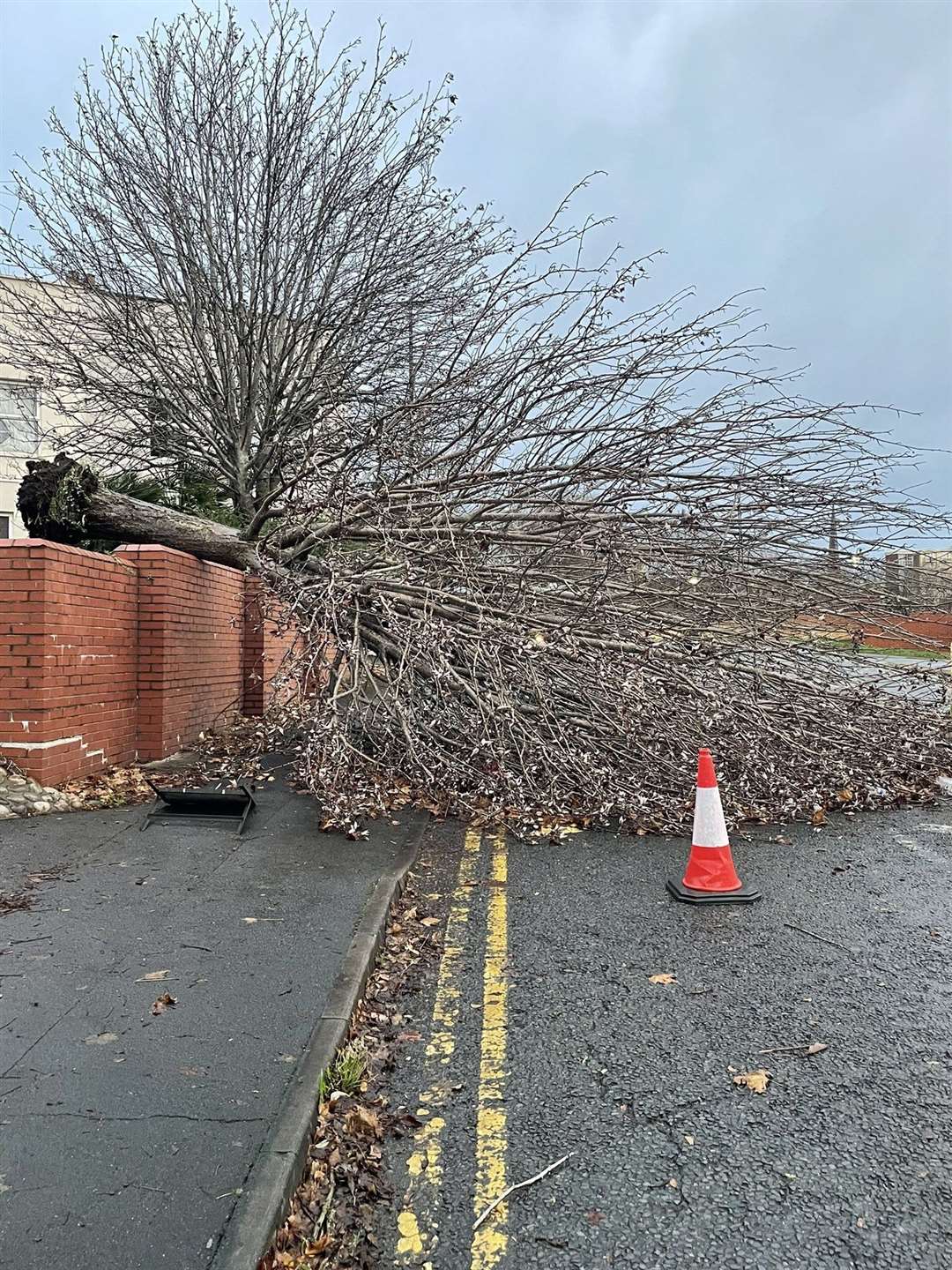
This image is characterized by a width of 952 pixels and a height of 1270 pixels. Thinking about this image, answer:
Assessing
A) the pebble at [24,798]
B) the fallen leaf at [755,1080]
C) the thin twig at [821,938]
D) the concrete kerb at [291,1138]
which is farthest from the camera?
the pebble at [24,798]

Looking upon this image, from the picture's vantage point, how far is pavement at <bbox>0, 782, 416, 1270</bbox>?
2.18 m

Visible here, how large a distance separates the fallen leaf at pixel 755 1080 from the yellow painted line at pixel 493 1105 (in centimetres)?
83

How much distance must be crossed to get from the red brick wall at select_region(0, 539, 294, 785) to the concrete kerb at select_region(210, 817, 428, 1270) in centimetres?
355

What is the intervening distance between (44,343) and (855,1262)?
465 inches

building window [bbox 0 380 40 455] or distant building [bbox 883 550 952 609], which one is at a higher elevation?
building window [bbox 0 380 40 455]

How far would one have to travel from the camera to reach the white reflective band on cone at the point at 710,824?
4738 mm

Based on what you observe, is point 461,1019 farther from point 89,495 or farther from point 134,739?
point 89,495

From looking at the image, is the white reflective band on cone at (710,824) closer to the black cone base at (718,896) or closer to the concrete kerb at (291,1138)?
the black cone base at (718,896)

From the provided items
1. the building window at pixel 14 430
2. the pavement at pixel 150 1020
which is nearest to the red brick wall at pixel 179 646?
the pavement at pixel 150 1020

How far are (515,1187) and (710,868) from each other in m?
2.66

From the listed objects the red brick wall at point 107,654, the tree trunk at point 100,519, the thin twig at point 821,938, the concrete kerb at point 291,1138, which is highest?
the tree trunk at point 100,519

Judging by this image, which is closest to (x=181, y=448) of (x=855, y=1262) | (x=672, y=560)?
(x=672, y=560)

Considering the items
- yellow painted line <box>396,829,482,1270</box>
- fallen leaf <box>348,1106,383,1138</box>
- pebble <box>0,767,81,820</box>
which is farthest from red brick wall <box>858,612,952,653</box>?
pebble <box>0,767,81,820</box>

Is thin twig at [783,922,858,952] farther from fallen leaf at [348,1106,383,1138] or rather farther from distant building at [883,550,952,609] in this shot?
distant building at [883,550,952,609]
